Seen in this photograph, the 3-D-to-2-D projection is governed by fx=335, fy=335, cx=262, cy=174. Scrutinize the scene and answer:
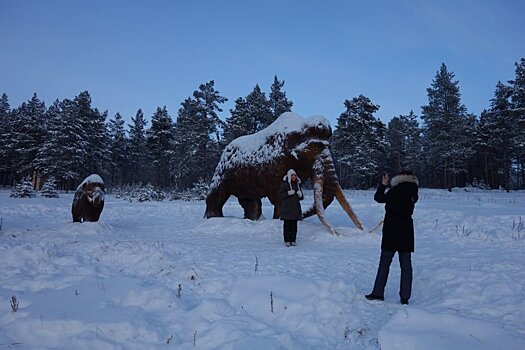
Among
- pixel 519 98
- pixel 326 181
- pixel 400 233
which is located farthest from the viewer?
pixel 519 98

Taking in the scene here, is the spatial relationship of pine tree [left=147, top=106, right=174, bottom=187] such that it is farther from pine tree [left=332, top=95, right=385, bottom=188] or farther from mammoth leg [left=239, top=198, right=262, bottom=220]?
mammoth leg [left=239, top=198, right=262, bottom=220]

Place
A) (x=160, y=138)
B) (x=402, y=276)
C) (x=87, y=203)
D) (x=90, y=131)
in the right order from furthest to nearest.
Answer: (x=160, y=138) → (x=90, y=131) → (x=87, y=203) → (x=402, y=276)

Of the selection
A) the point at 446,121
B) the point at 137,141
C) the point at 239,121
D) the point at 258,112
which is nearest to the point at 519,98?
the point at 446,121

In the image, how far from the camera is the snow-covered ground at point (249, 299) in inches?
112

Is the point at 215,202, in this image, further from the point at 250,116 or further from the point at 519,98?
the point at 519,98

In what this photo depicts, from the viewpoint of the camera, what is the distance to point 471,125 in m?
39.0

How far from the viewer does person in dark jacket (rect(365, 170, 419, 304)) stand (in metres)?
4.06

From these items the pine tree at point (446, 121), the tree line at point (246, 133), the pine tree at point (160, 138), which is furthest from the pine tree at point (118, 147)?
the pine tree at point (446, 121)

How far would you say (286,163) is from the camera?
373 inches

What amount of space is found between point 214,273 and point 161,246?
218 cm

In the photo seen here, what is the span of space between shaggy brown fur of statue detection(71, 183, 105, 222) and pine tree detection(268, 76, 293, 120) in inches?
1018

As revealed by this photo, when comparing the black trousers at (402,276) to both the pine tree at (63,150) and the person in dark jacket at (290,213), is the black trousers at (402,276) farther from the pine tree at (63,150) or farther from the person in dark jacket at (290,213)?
the pine tree at (63,150)

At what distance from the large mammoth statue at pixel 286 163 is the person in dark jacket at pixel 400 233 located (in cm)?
420

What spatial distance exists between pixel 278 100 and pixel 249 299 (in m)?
32.9
